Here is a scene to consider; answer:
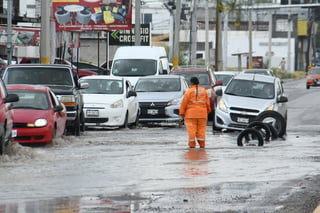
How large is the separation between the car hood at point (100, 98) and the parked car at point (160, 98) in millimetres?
2494

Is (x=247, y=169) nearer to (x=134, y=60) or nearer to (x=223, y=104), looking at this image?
(x=223, y=104)

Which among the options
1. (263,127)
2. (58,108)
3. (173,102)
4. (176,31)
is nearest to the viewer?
(58,108)

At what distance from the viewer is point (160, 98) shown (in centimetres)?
3278

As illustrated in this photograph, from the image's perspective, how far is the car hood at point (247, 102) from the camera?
28.5m

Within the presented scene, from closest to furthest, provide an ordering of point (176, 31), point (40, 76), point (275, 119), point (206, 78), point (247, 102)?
point (275, 119) → point (40, 76) → point (247, 102) → point (206, 78) → point (176, 31)

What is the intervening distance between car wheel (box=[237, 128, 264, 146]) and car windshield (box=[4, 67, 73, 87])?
5.78m

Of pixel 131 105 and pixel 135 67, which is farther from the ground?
pixel 135 67

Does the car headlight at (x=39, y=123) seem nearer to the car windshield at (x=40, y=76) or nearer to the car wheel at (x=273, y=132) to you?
the car windshield at (x=40, y=76)

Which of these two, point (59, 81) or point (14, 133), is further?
point (59, 81)

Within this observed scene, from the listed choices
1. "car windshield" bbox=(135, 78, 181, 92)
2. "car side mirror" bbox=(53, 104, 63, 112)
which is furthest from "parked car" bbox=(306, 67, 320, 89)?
"car side mirror" bbox=(53, 104, 63, 112)

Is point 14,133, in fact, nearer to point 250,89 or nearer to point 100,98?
point 100,98

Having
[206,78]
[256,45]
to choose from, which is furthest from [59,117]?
[256,45]

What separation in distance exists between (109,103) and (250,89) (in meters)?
4.02

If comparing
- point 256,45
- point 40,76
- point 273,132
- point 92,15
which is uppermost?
point 92,15
